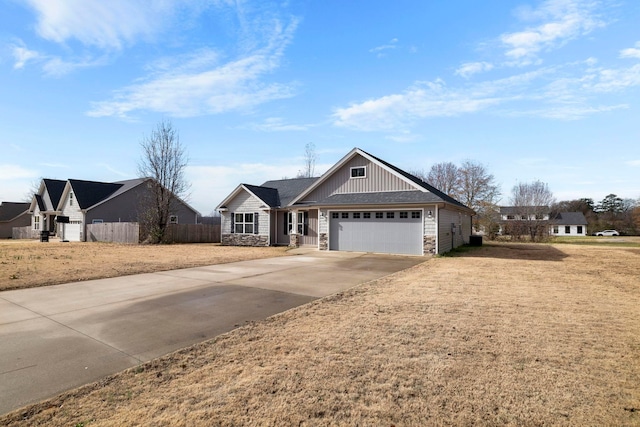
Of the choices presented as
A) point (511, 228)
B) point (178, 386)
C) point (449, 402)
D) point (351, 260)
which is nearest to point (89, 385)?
point (178, 386)

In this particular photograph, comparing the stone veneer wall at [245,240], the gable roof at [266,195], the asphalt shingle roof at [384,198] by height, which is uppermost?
the gable roof at [266,195]

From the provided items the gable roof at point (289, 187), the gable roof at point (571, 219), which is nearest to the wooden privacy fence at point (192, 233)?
the gable roof at point (289, 187)

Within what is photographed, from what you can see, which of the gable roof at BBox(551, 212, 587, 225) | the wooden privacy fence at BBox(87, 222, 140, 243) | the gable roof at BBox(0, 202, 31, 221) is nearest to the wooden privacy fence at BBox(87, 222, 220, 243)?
the wooden privacy fence at BBox(87, 222, 140, 243)

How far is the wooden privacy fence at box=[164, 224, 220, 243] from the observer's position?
29.4 metres

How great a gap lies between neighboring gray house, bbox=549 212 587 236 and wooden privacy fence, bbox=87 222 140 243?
70.3 m

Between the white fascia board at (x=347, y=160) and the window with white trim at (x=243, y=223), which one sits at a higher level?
the white fascia board at (x=347, y=160)

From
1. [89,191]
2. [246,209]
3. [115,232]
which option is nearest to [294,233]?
[246,209]

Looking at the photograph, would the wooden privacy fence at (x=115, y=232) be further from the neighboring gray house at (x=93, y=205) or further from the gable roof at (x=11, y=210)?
the gable roof at (x=11, y=210)

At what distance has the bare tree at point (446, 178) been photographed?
140 feet

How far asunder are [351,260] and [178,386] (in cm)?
1167

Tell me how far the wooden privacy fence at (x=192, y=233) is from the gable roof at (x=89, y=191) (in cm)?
965

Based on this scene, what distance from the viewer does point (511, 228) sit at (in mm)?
35344

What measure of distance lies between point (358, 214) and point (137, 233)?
19.3 m

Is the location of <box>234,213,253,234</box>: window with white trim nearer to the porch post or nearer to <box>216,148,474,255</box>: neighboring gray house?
<box>216,148,474,255</box>: neighboring gray house
